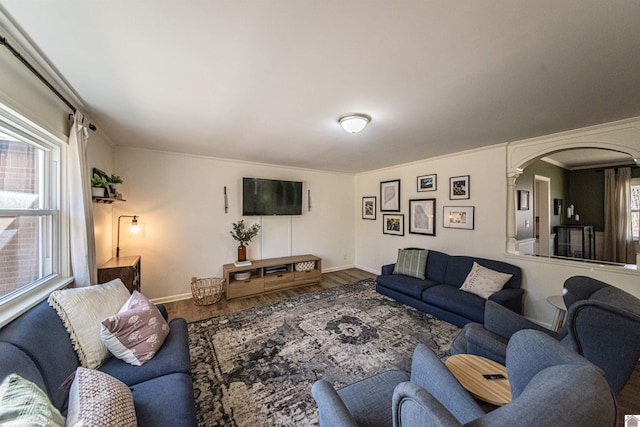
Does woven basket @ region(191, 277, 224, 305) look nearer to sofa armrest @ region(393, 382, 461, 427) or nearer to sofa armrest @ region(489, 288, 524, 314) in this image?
sofa armrest @ region(393, 382, 461, 427)

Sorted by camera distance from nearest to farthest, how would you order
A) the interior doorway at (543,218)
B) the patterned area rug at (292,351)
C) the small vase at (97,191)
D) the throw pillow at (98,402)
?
the throw pillow at (98,402), the patterned area rug at (292,351), the small vase at (97,191), the interior doorway at (543,218)

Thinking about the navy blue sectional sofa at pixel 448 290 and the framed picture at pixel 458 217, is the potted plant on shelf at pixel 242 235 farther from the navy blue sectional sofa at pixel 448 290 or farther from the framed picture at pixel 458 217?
the framed picture at pixel 458 217

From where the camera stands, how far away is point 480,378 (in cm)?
146

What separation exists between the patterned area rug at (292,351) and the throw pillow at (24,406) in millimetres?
1074

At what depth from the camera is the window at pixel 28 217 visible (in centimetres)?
147

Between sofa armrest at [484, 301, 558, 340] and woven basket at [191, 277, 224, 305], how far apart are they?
3.46 m

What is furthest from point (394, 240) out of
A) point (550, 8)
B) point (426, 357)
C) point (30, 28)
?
point (30, 28)

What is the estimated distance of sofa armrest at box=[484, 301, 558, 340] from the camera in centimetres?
176

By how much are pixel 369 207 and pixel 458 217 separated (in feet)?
6.67

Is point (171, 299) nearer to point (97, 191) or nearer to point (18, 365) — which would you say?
point (97, 191)

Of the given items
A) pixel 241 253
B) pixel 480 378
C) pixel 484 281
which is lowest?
pixel 480 378

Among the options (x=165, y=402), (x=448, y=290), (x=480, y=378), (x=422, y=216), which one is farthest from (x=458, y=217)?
(x=165, y=402)

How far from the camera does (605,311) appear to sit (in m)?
1.09

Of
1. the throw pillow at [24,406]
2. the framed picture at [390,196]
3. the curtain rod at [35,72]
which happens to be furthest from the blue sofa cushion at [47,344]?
the framed picture at [390,196]
